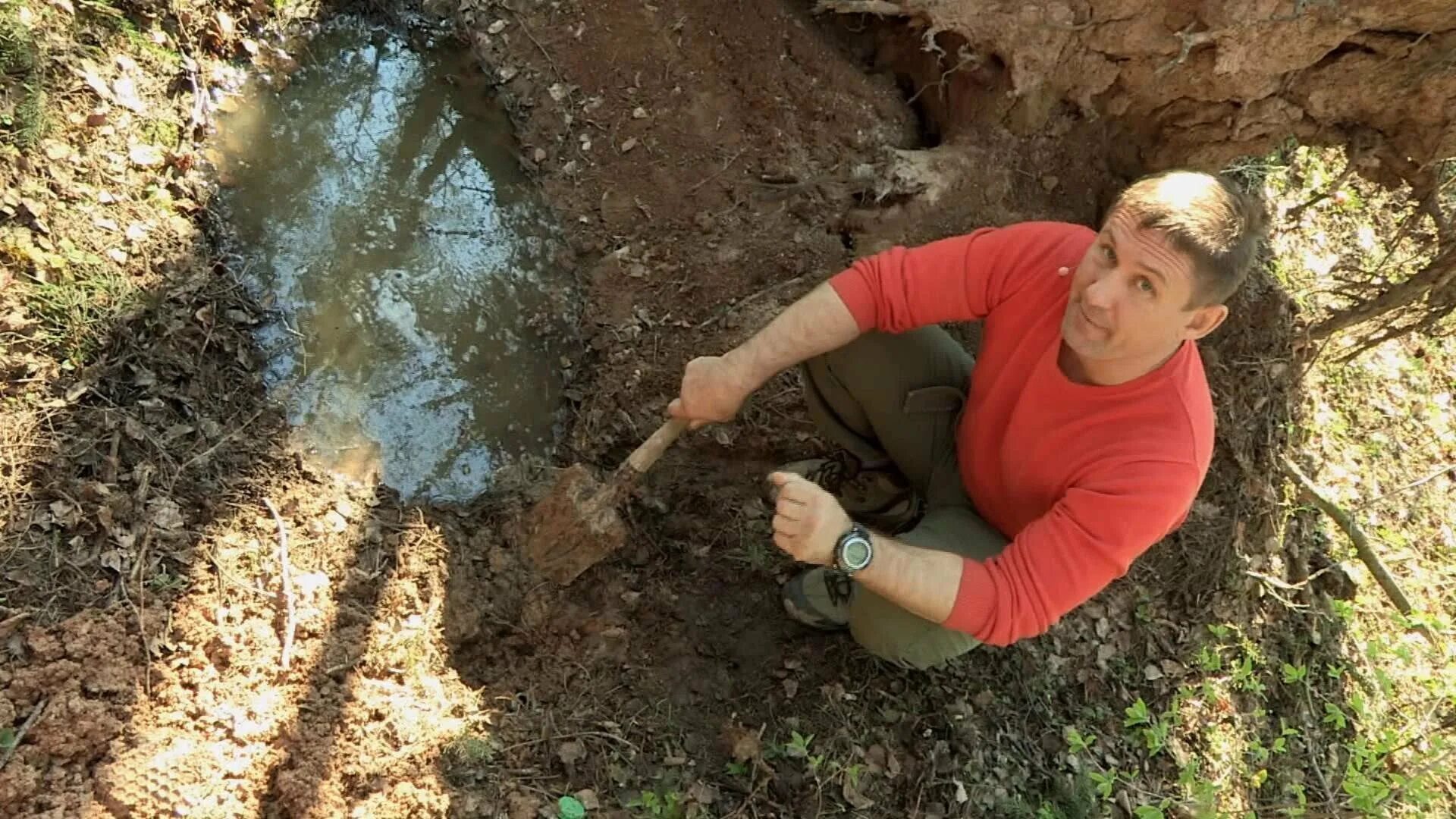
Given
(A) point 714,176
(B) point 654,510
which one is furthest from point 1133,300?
(A) point 714,176

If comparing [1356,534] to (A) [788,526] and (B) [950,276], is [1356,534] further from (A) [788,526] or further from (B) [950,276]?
(A) [788,526]

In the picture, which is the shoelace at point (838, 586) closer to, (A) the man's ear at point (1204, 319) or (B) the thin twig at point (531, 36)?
(A) the man's ear at point (1204, 319)

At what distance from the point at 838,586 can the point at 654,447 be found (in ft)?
2.32

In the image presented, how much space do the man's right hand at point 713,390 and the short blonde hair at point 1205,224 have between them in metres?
1.04

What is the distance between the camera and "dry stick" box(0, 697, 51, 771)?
2.20 metres

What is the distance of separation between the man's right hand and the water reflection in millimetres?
986

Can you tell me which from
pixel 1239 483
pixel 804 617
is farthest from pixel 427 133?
pixel 1239 483

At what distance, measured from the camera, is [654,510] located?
3.12 m

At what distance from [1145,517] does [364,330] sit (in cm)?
→ 268

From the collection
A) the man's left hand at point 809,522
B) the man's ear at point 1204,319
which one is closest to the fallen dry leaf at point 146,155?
the man's left hand at point 809,522

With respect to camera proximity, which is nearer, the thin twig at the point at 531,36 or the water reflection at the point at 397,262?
the water reflection at the point at 397,262

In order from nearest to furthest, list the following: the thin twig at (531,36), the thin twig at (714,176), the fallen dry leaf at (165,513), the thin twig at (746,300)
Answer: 1. the fallen dry leaf at (165,513)
2. the thin twig at (746,300)
3. the thin twig at (714,176)
4. the thin twig at (531,36)

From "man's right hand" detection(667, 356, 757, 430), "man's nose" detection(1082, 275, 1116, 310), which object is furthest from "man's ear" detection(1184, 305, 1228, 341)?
"man's right hand" detection(667, 356, 757, 430)

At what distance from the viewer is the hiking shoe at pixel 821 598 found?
281 cm
